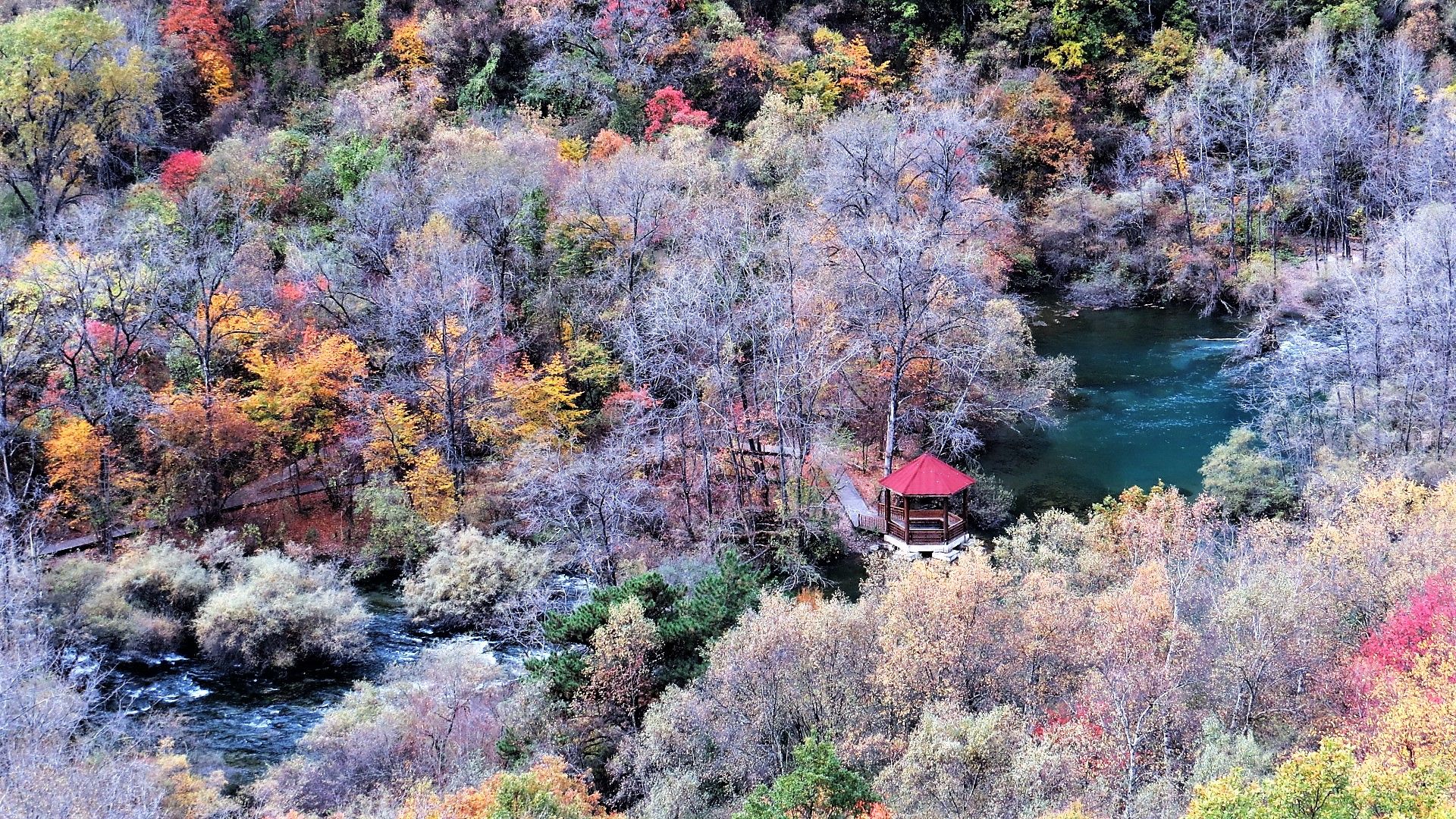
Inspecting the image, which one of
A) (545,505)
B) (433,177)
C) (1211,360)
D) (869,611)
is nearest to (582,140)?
(433,177)

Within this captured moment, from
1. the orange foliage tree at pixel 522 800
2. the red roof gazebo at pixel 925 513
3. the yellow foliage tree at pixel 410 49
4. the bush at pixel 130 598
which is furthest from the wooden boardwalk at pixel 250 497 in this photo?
the yellow foliage tree at pixel 410 49

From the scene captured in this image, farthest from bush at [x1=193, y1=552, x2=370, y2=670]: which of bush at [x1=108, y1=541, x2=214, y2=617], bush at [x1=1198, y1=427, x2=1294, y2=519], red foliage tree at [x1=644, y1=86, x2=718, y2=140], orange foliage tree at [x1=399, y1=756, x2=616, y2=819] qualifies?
red foliage tree at [x1=644, y1=86, x2=718, y2=140]

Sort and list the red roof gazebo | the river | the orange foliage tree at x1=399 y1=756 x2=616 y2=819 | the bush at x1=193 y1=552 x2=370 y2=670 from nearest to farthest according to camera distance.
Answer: the orange foliage tree at x1=399 y1=756 x2=616 y2=819
the river
the bush at x1=193 y1=552 x2=370 y2=670
the red roof gazebo

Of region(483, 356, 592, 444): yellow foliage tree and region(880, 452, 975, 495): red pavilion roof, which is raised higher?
region(483, 356, 592, 444): yellow foliage tree

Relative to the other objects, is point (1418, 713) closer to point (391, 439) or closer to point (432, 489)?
point (432, 489)

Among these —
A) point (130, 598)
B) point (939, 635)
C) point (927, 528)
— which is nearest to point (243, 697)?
point (130, 598)

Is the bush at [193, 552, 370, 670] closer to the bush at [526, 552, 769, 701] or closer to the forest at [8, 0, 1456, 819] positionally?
the forest at [8, 0, 1456, 819]

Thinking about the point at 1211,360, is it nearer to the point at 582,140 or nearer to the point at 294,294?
the point at 582,140
